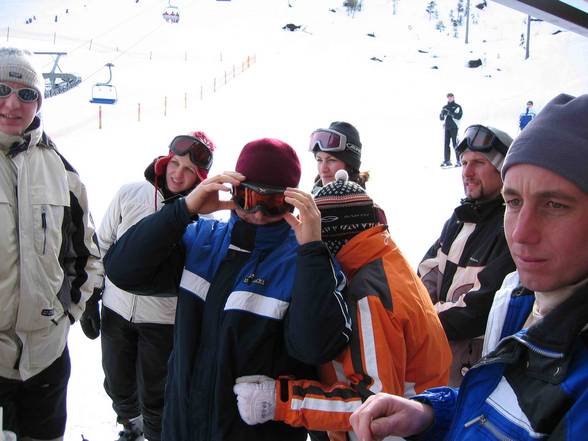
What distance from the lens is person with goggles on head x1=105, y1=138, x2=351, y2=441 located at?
1.48m

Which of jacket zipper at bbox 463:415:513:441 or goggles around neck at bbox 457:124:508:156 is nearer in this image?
jacket zipper at bbox 463:415:513:441

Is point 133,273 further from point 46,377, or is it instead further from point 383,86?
point 383,86

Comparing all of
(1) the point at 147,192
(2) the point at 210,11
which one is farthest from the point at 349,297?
(2) the point at 210,11

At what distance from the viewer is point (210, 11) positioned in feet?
177

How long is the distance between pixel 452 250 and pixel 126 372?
1901 mm

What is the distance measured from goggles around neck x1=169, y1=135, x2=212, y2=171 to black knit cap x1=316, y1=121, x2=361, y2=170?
0.84 meters

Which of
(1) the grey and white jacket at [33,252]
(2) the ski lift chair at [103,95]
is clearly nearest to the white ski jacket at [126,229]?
(1) the grey and white jacket at [33,252]

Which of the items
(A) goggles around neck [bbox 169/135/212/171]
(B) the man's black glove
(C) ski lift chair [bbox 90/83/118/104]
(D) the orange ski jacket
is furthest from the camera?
(C) ski lift chair [bbox 90/83/118/104]

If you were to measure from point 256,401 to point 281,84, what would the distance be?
28087 mm

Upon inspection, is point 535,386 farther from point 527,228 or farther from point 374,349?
point 374,349

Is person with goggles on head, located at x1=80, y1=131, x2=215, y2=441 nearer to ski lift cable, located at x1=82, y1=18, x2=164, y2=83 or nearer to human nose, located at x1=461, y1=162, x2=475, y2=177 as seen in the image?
human nose, located at x1=461, y1=162, x2=475, y2=177

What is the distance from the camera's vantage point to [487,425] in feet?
3.20

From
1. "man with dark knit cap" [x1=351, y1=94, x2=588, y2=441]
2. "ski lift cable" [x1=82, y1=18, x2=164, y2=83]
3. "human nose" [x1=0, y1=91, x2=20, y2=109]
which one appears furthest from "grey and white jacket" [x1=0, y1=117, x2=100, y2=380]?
"ski lift cable" [x1=82, y1=18, x2=164, y2=83]

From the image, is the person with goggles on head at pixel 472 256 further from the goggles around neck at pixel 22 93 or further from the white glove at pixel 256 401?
the goggles around neck at pixel 22 93
